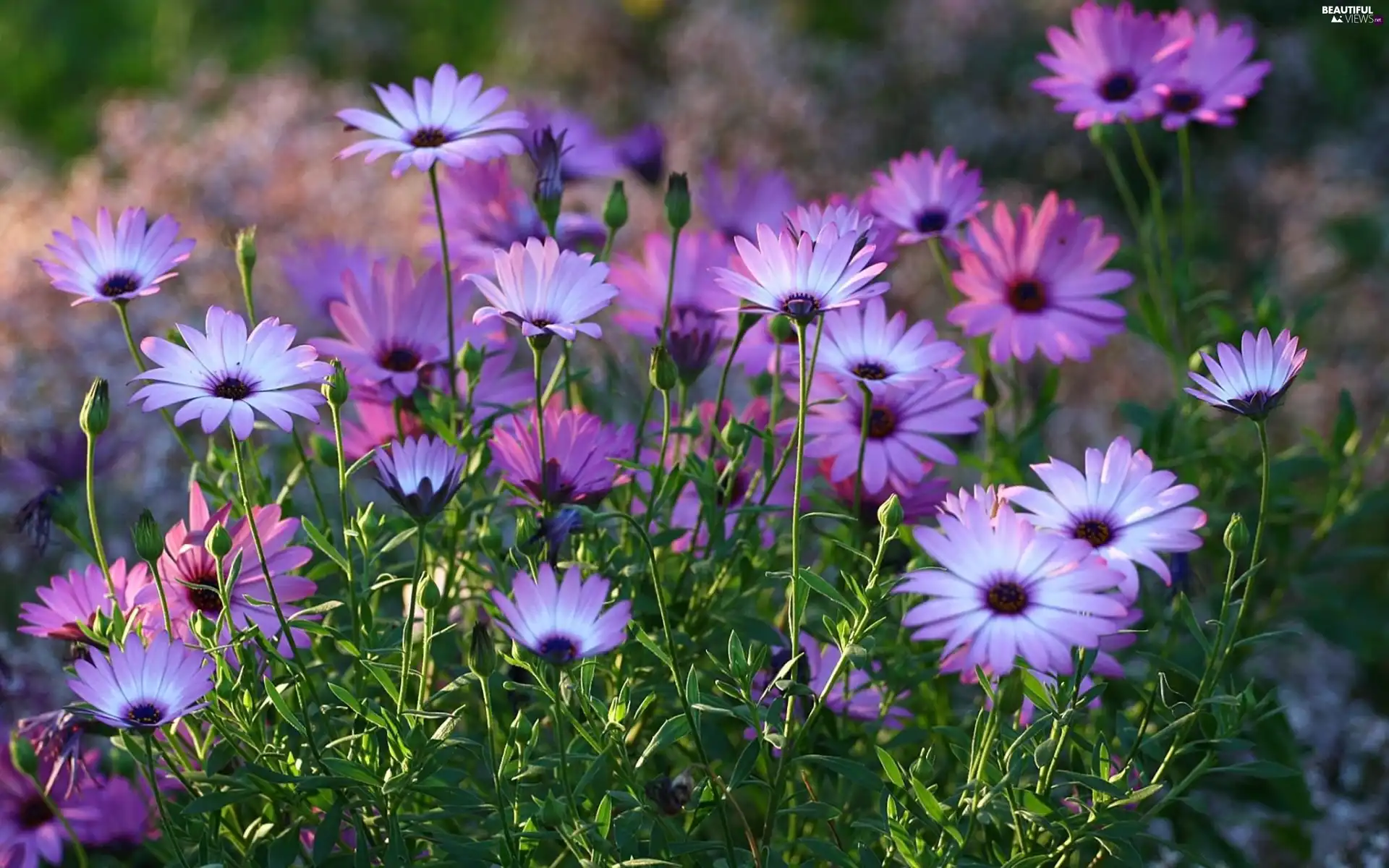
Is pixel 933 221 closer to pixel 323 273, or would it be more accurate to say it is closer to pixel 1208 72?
pixel 1208 72

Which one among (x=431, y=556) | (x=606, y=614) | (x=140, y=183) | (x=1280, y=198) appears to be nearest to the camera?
(x=606, y=614)

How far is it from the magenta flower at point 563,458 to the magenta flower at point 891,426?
0.58 ft

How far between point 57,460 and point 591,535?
49cm

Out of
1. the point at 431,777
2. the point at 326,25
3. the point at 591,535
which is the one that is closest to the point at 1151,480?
the point at 591,535

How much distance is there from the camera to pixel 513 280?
3.25 feet

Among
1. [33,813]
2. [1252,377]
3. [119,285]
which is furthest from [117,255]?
[1252,377]

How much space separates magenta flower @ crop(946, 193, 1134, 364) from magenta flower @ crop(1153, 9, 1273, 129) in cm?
18

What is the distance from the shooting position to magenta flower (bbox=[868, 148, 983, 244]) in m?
1.31

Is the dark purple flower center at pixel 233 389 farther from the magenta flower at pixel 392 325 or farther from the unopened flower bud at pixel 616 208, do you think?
the unopened flower bud at pixel 616 208

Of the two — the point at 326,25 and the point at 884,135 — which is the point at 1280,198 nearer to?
the point at 884,135

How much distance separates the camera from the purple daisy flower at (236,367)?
0.94 metres

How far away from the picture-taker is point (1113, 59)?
1.41m

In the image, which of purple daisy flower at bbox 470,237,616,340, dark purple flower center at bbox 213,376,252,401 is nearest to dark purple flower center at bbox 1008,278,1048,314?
purple daisy flower at bbox 470,237,616,340

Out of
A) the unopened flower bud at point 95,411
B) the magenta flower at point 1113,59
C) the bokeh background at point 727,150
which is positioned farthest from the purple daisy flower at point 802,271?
the bokeh background at point 727,150
